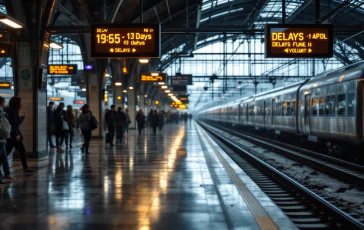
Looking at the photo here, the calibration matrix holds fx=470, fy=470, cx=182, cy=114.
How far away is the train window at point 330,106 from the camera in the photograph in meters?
15.8

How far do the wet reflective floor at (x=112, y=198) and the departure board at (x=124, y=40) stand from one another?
391cm

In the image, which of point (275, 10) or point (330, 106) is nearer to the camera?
point (330, 106)

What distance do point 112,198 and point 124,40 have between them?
806 centimetres

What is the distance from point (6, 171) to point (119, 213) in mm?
4326

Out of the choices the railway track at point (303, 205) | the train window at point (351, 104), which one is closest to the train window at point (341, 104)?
the train window at point (351, 104)

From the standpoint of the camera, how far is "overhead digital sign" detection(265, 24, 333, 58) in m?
15.5

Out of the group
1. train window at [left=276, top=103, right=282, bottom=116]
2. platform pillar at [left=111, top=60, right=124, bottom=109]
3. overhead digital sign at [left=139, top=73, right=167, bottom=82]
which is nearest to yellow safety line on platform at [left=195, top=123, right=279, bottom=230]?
train window at [left=276, top=103, right=282, bottom=116]

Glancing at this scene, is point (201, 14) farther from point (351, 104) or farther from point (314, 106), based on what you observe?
point (351, 104)

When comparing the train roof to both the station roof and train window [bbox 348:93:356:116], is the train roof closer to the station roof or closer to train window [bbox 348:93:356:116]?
train window [bbox 348:93:356:116]

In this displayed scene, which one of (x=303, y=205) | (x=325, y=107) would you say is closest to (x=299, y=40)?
(x=325, y=107)

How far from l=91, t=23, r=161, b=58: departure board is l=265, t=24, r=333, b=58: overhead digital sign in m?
3.83

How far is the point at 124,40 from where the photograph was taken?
49.2 ft

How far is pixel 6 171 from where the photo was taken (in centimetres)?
996

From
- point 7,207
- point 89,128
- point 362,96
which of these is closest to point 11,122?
point 7,207
